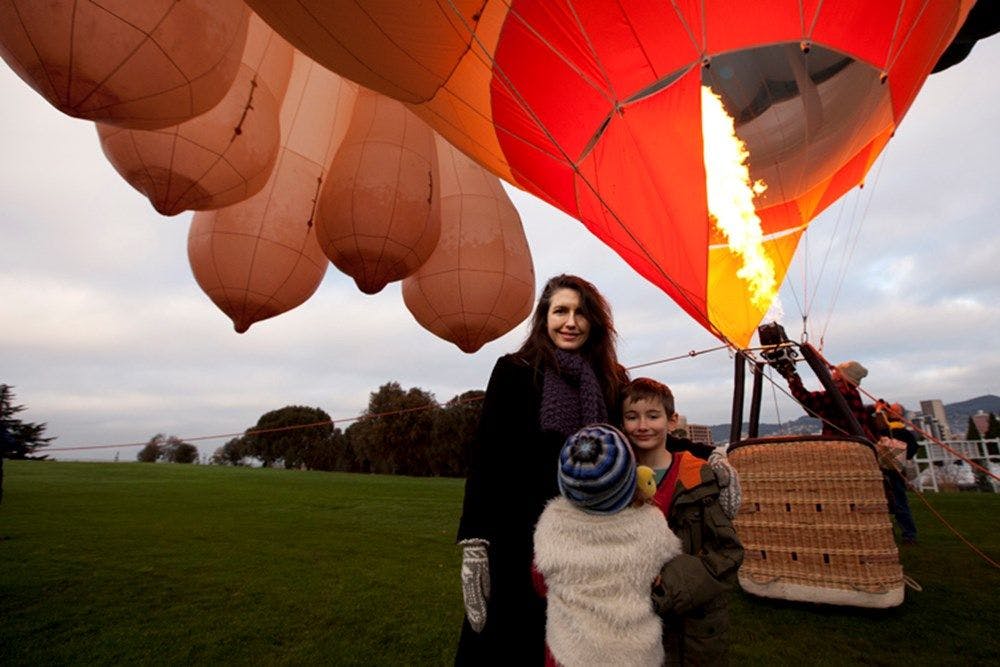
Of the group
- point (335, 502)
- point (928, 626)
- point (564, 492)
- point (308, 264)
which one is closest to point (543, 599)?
point (564, 492)

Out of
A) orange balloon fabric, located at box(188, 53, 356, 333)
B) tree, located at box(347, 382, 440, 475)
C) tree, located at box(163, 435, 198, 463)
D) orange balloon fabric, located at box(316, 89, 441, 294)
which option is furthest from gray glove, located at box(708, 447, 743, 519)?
tree, located at box(163, 435, 198, 463)

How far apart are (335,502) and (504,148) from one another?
7.90 metres

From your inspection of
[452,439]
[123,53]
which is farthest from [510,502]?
[452,439]

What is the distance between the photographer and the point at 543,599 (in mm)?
1658

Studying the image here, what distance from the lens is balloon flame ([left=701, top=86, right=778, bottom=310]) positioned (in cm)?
384

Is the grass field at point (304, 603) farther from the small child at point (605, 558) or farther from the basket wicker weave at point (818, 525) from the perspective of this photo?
the small child at point (605, 558)

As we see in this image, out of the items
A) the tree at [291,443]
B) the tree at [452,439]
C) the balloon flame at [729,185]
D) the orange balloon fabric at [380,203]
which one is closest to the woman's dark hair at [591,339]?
the orange balloon fabric at [380,203]

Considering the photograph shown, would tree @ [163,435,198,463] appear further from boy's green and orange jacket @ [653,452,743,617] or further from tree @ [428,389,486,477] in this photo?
boy's green and orange jacket @ [653,452,743,617]

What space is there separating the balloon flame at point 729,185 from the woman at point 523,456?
103 inches

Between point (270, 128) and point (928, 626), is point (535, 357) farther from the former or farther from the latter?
point (928, 626)

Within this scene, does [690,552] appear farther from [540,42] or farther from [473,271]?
[473,271]

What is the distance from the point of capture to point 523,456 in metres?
1.76

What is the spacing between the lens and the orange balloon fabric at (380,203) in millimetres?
3793

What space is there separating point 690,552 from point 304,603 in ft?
9.49
